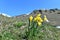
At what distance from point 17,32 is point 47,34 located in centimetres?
132

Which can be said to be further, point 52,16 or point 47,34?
point 52,16

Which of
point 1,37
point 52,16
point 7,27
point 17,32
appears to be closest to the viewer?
point 1,37

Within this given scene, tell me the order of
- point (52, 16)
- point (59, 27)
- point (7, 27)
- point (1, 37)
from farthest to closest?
point (52, 16), point (59, 27), point (7, 27), point (1, 37)

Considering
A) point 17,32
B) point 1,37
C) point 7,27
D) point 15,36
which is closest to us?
point 1,37

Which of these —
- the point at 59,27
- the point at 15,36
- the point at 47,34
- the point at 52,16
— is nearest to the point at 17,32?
the point at 15,36

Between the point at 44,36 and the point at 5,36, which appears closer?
the point at 5,36

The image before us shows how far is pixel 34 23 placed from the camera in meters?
8.83

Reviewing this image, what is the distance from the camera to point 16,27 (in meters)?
9.83

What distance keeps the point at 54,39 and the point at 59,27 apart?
2350 millimetres

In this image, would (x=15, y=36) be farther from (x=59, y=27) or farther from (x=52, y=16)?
(x=52, y=16)

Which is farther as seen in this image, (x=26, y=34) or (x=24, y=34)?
(x=24, y=34)

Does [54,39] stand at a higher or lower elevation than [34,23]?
lower

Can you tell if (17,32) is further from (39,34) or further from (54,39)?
(54,39)

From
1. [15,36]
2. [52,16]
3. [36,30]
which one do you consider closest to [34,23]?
[36,30]
